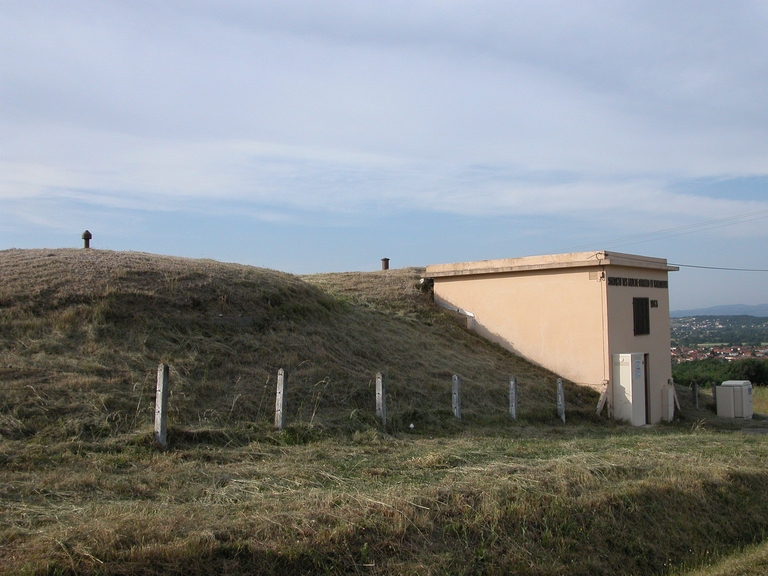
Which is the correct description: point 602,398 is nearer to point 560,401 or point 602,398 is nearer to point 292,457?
point 560,401

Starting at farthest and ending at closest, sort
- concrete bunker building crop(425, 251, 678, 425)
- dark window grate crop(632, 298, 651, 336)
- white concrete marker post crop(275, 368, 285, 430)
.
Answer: dark window grate crop(632, 298, 651, 336)
concrete bunker building crop(425, 251, 678, 425)
white concrete marker post crop(275, 368, 285, 430)

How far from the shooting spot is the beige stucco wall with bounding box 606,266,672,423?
17953mm

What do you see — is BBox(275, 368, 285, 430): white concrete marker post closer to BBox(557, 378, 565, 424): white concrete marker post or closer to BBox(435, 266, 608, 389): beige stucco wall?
BBox(557, 378, 565, 424): white concrete marker post

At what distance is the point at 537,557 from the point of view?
6.37m

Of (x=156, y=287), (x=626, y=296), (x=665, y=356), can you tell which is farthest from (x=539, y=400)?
(x=156, y=287)

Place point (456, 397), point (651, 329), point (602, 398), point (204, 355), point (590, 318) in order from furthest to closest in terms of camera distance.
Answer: point (651, 329)
point (590, 318)
point (602, 398)
point (456, 397)
point (204, 355)

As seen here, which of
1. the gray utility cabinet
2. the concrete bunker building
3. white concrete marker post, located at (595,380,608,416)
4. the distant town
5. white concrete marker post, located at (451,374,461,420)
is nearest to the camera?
white concrete marker post, located at (451,374,461,420)

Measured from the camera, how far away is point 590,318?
59.3 ft

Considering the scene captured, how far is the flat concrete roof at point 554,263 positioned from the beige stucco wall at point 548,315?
218 mm

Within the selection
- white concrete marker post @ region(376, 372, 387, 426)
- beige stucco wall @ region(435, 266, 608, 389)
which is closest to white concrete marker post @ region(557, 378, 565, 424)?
beige stucco wall @ region(435, 266, 608, 389)

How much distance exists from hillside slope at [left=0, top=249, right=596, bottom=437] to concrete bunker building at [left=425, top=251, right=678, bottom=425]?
2.66ft

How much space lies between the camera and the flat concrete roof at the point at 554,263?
17.9m

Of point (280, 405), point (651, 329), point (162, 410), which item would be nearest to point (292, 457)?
point (280, 405)

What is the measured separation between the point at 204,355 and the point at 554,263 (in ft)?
34.7
